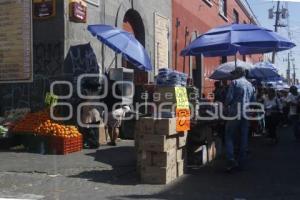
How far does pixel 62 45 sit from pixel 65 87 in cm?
100

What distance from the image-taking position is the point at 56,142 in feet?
37.1

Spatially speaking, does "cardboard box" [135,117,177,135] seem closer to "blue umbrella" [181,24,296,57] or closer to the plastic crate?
the plastic crate

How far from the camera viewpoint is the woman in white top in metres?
15.1

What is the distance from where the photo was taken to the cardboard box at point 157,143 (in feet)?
28.7

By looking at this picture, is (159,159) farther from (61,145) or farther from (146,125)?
(61,145)

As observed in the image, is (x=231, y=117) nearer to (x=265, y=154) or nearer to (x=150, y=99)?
(x=265, y=154)

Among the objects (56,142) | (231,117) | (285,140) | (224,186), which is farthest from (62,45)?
(285,140)

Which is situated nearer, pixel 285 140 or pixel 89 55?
pixel 89 55

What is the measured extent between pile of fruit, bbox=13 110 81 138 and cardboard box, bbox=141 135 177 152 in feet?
9.79

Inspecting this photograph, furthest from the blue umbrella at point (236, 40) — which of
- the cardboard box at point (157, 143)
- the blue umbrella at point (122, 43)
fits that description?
the cardboard box at point (157, 143)

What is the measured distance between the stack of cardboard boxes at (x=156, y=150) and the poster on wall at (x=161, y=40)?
10.1 m

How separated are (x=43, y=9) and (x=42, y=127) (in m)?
3.07

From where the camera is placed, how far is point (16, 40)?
42.7 ft

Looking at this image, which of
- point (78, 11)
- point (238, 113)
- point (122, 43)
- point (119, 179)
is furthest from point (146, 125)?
point (78, 11)
